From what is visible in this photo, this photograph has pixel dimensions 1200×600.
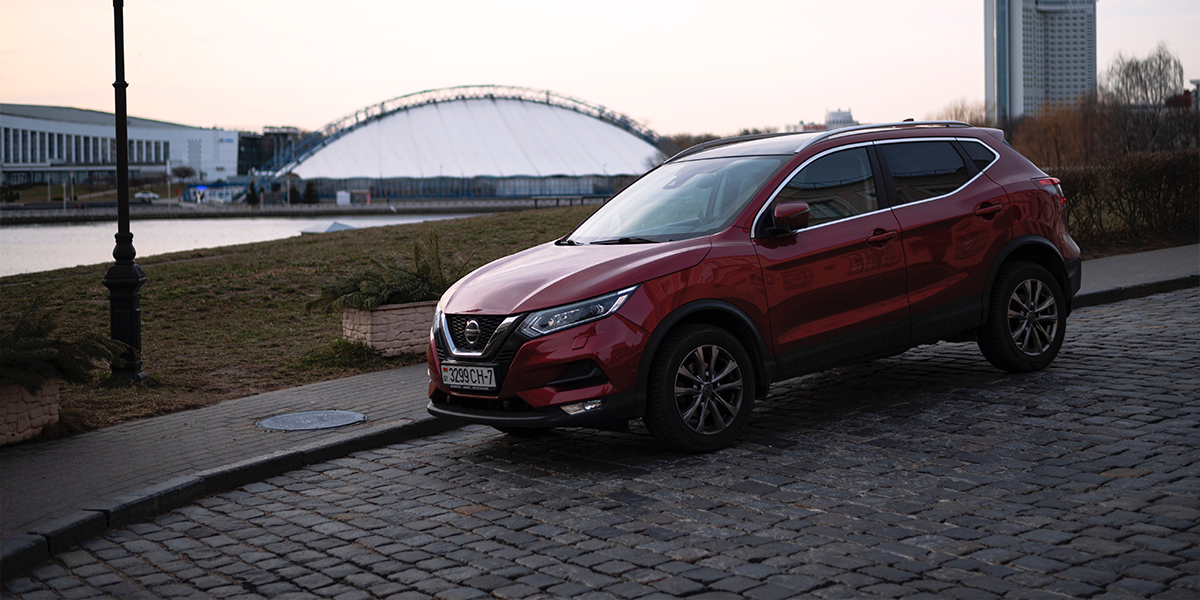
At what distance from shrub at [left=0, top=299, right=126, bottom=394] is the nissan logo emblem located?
126 inches

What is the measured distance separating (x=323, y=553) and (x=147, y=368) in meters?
6.67

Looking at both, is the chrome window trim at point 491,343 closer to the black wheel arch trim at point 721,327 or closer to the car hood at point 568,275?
the car hood at point 568,275

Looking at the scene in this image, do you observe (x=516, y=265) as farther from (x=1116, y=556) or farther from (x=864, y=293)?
(x=1116, y=556)

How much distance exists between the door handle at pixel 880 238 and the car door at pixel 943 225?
0.13 m

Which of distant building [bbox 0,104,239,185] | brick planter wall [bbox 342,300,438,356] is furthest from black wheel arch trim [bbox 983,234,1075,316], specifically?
distant building [bbox 0,104,239,185]

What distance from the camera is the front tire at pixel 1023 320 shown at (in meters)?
7.83

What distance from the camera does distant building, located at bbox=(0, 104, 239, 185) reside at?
492 ft

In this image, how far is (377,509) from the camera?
566 cm

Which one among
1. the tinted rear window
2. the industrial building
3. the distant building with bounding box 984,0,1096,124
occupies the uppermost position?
the distant building with bounding box 984,0,1096,124

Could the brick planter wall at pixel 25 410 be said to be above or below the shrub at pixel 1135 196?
below

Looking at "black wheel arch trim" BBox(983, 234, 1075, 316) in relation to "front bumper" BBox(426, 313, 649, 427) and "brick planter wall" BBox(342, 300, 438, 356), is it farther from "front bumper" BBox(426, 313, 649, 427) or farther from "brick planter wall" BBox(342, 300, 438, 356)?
"brick planter wall" BBox(342, 300, 438, 356)

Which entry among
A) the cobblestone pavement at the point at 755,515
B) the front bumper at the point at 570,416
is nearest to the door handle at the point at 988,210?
the cobblestone pavement at the point at 755,515

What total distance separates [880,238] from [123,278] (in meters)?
6.89

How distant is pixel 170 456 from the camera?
6.80m
